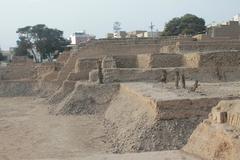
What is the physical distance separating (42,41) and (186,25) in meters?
15.7

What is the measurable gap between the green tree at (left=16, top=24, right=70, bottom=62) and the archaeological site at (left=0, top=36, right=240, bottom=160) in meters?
15.2

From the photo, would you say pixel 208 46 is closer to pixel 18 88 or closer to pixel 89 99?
pixel 89 99

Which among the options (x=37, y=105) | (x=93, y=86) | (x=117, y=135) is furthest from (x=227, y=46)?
(x=117, y=135)

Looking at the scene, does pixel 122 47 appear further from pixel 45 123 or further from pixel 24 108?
pixel 45 123

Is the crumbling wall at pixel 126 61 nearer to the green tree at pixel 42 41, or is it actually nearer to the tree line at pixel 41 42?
the tree line at pixel 41 42

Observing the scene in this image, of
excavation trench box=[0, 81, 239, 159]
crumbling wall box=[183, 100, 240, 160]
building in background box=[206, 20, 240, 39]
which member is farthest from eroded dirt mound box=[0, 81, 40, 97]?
crumbling wall box=[183, 100, 240, 160]

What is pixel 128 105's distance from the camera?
19.8 metres

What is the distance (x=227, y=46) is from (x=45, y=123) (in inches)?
503

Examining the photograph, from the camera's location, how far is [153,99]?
51.7 feet

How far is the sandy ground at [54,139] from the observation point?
36.5ft

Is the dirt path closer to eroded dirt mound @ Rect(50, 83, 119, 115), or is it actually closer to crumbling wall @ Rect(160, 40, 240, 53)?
eroded dirt mound @ Rect(50, 83, 119, 115)

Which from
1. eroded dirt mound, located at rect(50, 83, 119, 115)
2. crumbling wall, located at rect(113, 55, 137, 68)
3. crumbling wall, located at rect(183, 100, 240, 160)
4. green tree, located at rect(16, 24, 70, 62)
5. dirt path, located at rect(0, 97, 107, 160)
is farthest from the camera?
green tree, located at rect(16, 24, 70, 62)

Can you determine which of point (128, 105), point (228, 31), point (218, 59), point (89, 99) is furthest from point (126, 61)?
point (128, 105)

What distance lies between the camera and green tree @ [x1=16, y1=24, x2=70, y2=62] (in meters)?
57.2
